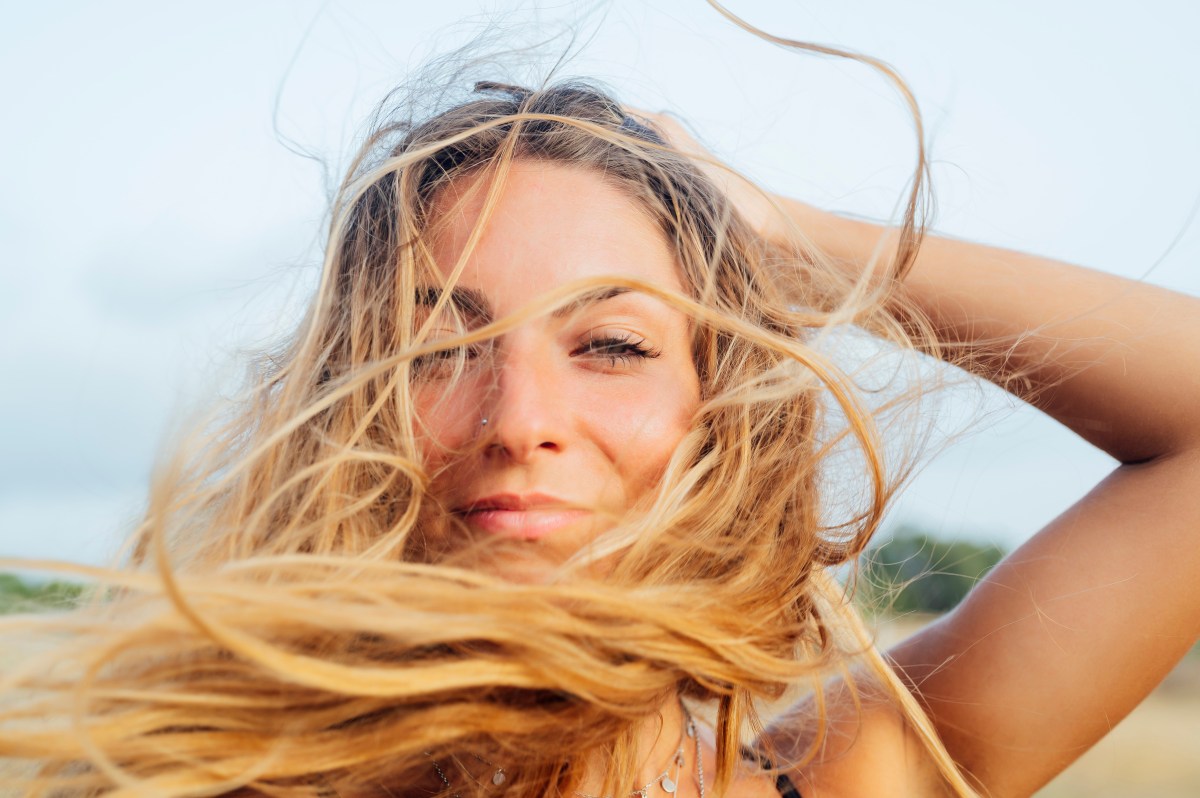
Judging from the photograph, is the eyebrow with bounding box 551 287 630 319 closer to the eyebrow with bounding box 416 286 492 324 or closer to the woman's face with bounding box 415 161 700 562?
the woman's face with bounding box 415 161 700 562

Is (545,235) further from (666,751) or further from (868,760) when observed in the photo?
(868,760)

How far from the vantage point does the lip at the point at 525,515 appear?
5.15ft

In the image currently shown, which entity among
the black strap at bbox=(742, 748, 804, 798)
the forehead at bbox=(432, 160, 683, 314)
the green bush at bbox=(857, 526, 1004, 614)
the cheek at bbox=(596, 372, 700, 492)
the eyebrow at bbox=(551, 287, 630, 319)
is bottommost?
the black strap at bbox=(742, 748, 804, 798)

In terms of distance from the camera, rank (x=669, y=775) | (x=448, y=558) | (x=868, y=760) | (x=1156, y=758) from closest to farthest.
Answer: (x=448, y=558) < (x=669, y=775) < (x=868, y=760) < (x=1156, y=758)

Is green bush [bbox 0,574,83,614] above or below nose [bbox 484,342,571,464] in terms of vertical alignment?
below

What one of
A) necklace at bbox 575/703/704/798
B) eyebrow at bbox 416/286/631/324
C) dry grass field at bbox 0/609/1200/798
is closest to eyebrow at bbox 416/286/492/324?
eyebrow at bbox 416/286/631/324

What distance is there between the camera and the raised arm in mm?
1832

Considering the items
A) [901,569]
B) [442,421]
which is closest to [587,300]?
[442,421]

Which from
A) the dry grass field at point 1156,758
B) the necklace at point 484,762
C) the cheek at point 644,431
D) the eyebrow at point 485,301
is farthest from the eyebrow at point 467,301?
the dry grass field at point 1156,758

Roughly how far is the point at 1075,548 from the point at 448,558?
1321 millimetres

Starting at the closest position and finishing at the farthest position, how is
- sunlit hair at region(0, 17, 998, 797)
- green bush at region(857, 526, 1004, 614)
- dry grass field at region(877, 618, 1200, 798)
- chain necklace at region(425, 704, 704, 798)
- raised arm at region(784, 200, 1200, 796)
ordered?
sunlit hair at region(0, 17, 998, 797) → chain necklace at region(425, 704, 704, 798) → raised arm at region(784, 200, 1200, 796) → green bush at region(857, 526, 1004, 614) → dry grass field at region(877, 618, 1200, 798)

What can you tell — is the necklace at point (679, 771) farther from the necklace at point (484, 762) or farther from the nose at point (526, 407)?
the nose at point (526, 407)

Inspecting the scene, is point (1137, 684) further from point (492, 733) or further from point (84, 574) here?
point (84, 574)

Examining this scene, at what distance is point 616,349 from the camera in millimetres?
1800
